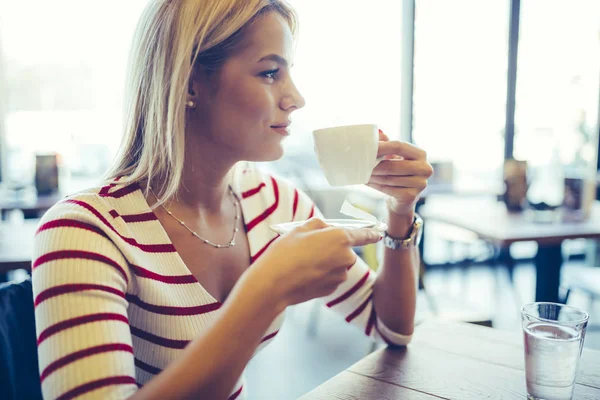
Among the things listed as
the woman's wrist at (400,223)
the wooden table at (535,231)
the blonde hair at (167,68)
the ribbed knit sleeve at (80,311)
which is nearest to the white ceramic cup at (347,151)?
the woman's wrist at (400,223)

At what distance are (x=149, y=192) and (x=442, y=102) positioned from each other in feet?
13.2

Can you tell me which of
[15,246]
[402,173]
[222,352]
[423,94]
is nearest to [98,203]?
[222,352]

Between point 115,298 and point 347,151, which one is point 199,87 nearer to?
point 347,151

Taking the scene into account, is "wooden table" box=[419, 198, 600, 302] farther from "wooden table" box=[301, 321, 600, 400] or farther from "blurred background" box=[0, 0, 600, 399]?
"wooden table" box=[301, 321, 600, 400]

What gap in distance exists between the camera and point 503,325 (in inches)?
135

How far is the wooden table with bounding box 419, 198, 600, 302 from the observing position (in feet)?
7.50

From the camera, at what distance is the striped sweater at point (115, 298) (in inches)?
29.4

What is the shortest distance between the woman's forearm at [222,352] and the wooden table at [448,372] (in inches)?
6.9

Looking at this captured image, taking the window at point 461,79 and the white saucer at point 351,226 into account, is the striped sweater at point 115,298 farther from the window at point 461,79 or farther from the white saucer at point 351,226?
the window at point 461,79

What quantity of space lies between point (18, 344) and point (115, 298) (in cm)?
18

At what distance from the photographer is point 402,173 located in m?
1.10

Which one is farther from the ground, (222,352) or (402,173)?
(402,173)

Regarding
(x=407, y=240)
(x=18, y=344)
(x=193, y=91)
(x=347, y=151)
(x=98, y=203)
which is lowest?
(x=18, y=344)

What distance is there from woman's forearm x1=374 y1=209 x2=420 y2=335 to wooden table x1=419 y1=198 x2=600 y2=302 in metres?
1.23
